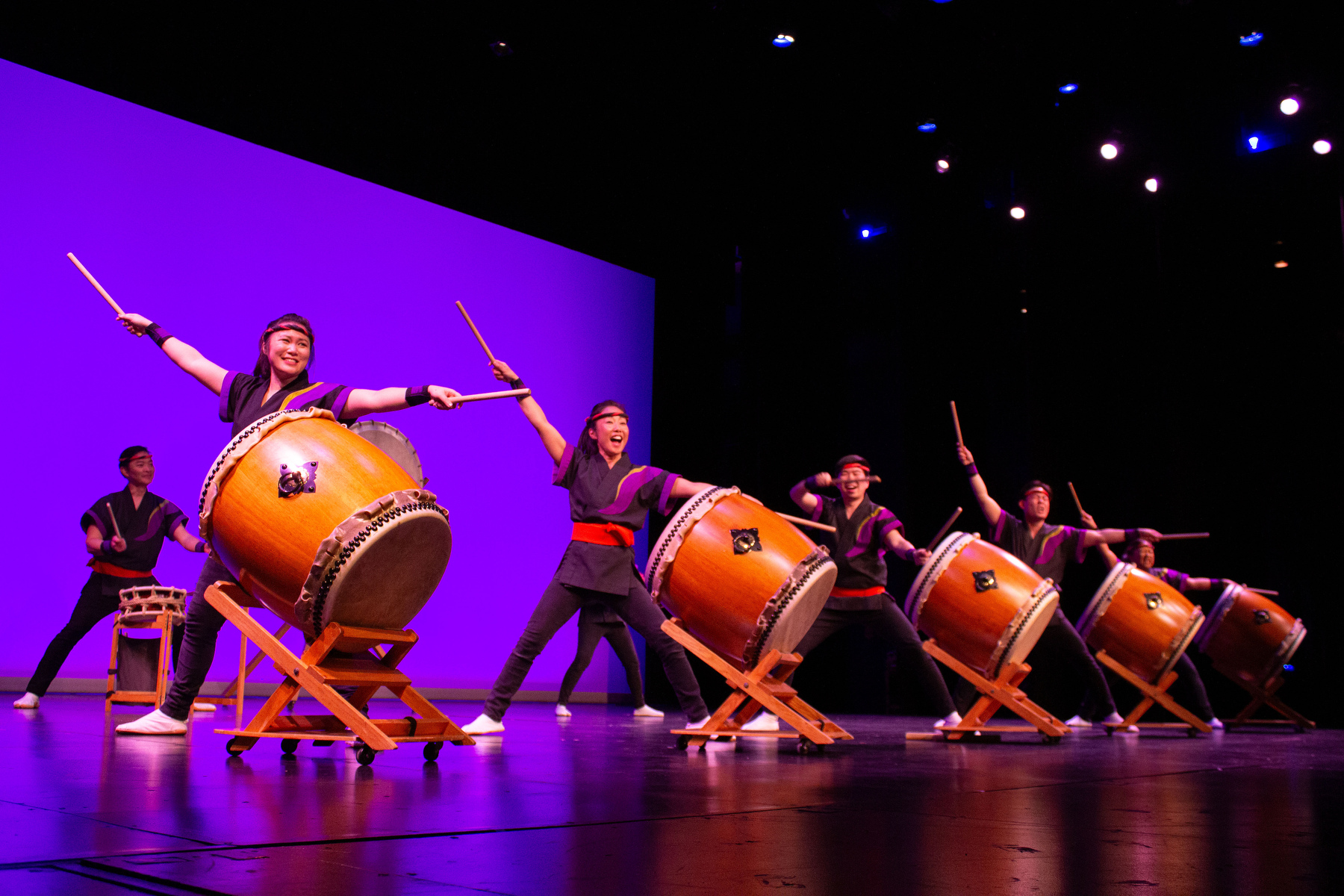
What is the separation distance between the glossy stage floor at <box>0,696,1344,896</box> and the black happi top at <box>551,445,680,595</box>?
0.80 meters

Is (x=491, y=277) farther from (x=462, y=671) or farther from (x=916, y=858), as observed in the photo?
(x=916, y=858)

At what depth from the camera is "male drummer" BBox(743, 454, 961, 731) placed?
14.8 feet

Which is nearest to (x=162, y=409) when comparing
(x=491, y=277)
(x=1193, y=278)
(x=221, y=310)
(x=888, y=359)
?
(x=221, y=310)

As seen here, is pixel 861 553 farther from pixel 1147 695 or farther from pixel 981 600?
pixel 1147 695

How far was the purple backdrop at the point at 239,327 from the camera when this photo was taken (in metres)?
5.17

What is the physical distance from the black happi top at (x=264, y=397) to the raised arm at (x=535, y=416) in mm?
500

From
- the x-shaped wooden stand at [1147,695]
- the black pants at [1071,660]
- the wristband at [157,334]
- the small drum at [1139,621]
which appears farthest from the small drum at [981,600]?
the wristband at [157,334]

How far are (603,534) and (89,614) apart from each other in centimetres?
261

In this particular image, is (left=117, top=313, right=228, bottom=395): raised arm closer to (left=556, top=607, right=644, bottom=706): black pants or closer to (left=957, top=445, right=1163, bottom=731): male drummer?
(left=556, top=607, right=644, bottom=706): black pants

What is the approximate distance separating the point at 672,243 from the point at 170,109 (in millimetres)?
3333

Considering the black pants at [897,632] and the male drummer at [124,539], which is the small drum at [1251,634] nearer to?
the black pants at [897,632]

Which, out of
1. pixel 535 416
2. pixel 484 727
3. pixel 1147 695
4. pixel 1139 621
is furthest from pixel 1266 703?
pixel 535 416

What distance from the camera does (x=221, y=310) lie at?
224 inches

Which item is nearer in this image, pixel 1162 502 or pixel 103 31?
pixel 103 31
